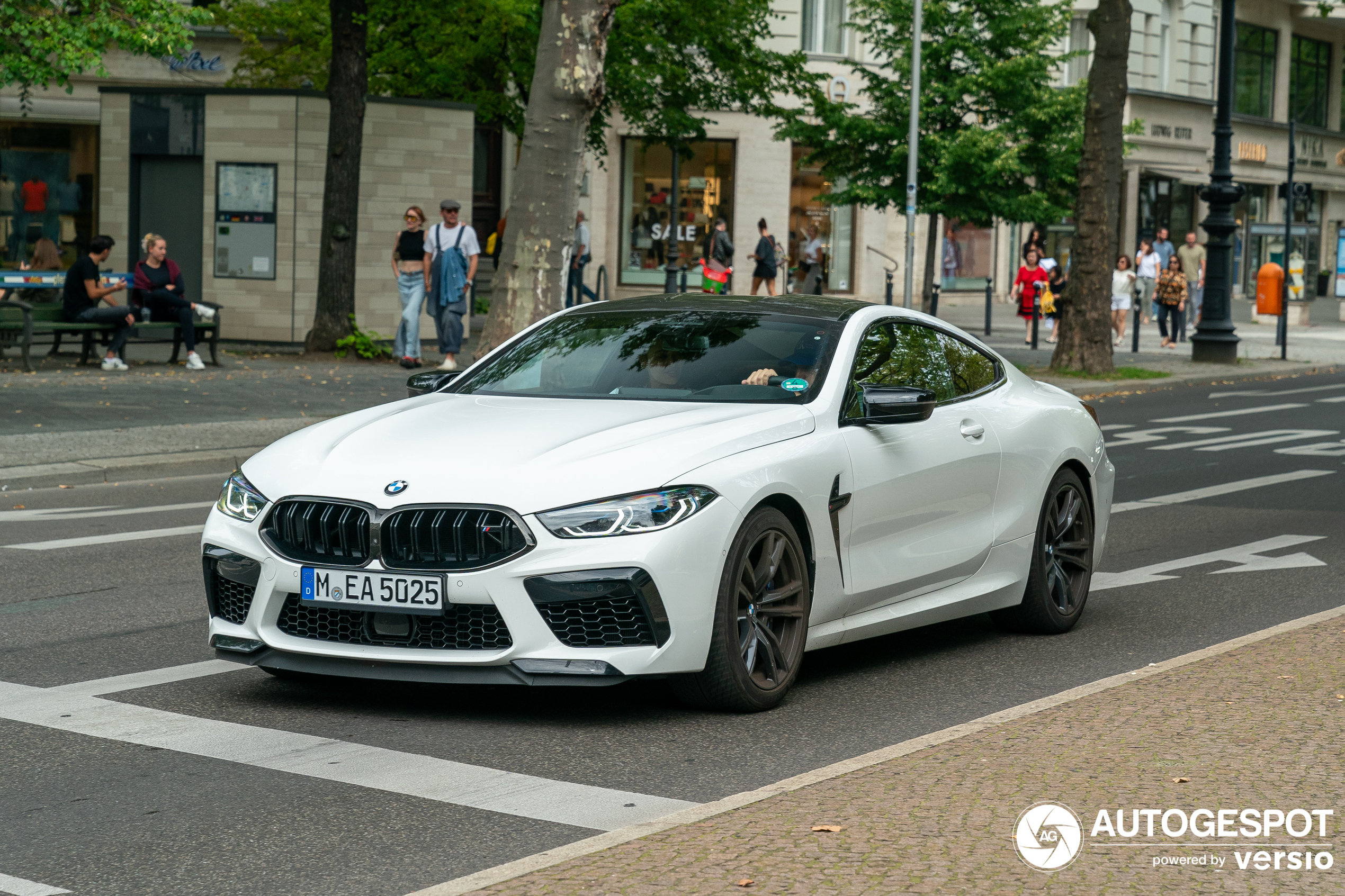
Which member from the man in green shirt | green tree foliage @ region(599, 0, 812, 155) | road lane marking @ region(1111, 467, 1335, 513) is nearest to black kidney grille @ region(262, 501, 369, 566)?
road lane marking @ region(1111, 467, 1335, 513)

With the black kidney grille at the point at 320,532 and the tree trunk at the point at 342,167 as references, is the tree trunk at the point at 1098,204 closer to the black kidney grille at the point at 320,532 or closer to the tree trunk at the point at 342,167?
the tree trunk at the point at 342,167

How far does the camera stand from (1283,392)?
24078 mm

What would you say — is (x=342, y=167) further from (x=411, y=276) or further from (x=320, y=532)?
(x=320, y=532)

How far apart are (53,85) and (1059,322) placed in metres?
18.5

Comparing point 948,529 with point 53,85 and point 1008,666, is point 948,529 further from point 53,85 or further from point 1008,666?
point 53,85

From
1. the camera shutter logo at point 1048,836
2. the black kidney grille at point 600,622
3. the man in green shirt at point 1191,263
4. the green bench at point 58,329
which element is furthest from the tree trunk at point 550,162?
the man in green shirt at point 1191,263

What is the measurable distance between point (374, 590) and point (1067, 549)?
11.5ft

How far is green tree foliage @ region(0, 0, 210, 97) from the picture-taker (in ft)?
54.9

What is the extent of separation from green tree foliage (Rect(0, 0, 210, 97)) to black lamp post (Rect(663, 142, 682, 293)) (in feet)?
36.1

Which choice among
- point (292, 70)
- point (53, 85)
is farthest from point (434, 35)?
point (53, 85)

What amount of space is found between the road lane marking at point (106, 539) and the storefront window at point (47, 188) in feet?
73.2

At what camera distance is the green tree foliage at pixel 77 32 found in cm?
1672

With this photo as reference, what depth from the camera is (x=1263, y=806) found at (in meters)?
4.73

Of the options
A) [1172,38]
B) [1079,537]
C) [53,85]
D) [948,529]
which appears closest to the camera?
[948,529]
